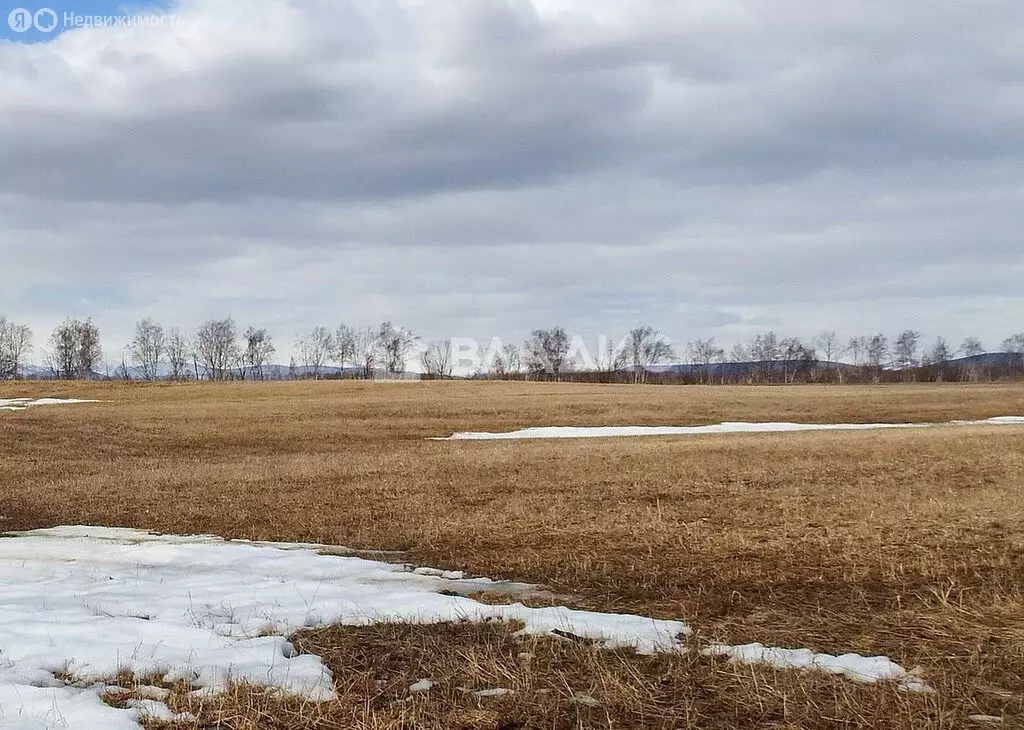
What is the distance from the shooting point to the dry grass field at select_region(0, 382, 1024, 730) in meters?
5.64

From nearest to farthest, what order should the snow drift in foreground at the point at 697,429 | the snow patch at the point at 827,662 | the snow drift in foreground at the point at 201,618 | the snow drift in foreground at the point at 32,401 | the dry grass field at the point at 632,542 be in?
the dry grass field at the point at 632,542, the snow drift in foreground at the point at 201,618, the snow patch at the point at 827,662, the snow drift in foreground at the point at 697,429, the snow drift in foreground at the point at 32,401

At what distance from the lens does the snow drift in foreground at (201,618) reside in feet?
19.6

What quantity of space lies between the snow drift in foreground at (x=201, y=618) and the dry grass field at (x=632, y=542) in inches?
17.1

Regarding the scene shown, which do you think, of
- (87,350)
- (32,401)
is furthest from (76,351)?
(32,401)

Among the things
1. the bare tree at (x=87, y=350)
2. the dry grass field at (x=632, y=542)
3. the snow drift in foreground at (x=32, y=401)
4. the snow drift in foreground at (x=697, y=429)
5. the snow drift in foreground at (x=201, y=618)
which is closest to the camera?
the dry grass field at (x=632, y=542)

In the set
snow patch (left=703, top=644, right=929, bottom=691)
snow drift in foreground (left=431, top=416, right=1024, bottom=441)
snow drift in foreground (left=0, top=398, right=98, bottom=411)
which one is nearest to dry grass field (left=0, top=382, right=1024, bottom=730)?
snow patch (left=703, top=644, right=929, bottom=691)

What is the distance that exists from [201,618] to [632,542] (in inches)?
273

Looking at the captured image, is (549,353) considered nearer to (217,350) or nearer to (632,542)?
(217,350)

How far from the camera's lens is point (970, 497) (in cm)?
1580

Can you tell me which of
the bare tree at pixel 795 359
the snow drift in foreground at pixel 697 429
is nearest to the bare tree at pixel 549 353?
the bare tree at pixel 795 359

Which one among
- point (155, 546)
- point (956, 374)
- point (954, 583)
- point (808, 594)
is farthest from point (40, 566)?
point (956, 374)

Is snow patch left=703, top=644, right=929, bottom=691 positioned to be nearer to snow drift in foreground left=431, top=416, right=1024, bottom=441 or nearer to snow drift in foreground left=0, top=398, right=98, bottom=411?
snow drift in foreground left=431, top=416, right=1024, bottom=441

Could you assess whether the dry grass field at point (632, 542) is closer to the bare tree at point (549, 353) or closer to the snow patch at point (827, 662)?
the snow patch at point (827, 662)

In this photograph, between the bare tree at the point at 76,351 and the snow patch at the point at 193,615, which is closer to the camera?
the snow patch at the point at 193,615
